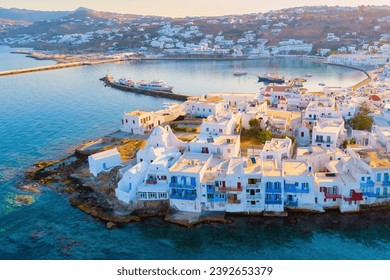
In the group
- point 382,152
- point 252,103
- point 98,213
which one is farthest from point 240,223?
point 252,103

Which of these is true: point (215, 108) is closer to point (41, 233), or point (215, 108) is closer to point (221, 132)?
point (221, 132)

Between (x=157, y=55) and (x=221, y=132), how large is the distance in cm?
9489

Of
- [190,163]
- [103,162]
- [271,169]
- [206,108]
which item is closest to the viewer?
[271,169]

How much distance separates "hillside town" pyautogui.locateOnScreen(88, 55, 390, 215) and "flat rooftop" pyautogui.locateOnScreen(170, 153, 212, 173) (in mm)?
62

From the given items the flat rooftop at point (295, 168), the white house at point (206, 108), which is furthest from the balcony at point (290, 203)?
the white house at point (206, 108)

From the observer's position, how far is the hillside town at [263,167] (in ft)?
72.8

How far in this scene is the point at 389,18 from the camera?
122875mm

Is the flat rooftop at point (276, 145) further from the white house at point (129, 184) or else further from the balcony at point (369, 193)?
the white house at point (129, 184)

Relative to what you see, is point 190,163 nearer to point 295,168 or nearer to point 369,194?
point 295,168

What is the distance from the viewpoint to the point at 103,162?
2823 cm

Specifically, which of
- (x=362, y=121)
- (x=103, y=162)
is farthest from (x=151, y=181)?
(x=362, y=121)

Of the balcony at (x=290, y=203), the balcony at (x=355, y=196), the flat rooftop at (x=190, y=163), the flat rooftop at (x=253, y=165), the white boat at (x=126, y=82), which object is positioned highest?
the flat rooftop at (x=253, y=165)

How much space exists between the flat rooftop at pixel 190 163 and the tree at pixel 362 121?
15163 mm

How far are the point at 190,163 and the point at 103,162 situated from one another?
7.54m
